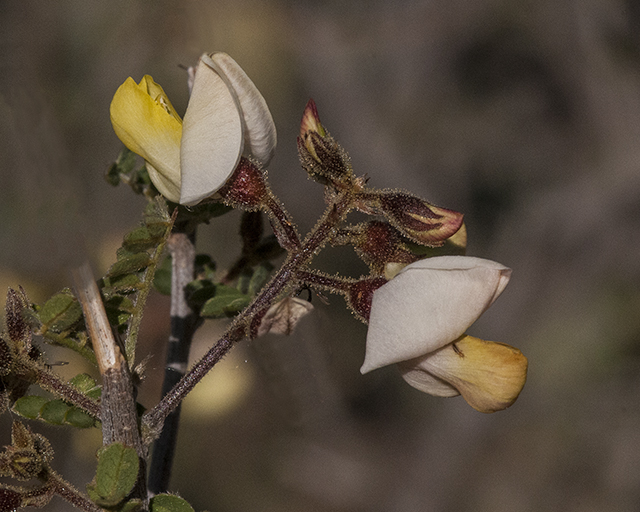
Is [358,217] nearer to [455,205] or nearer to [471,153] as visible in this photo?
[455,205]

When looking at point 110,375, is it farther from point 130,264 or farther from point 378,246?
point 378,246

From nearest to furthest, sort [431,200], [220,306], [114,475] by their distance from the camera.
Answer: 1. [114,475]
2. [220,306]
3. [431,200]

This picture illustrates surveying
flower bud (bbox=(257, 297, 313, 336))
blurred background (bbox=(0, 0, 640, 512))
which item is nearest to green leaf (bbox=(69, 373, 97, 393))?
flower bud (bbox=(257, 297, 313, 336))

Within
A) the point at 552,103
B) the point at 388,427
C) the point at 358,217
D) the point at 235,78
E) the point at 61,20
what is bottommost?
the point at 388,427

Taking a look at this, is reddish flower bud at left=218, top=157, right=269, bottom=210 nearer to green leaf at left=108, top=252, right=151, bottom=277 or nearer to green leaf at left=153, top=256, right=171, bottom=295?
green leaf at left=108, top=252, right=151, bottom=277

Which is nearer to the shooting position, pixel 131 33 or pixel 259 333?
pixel 259 333

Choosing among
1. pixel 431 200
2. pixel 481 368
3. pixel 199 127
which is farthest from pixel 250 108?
pixel 431 200

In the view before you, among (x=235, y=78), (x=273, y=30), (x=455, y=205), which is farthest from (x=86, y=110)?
(x=235, y=78)
